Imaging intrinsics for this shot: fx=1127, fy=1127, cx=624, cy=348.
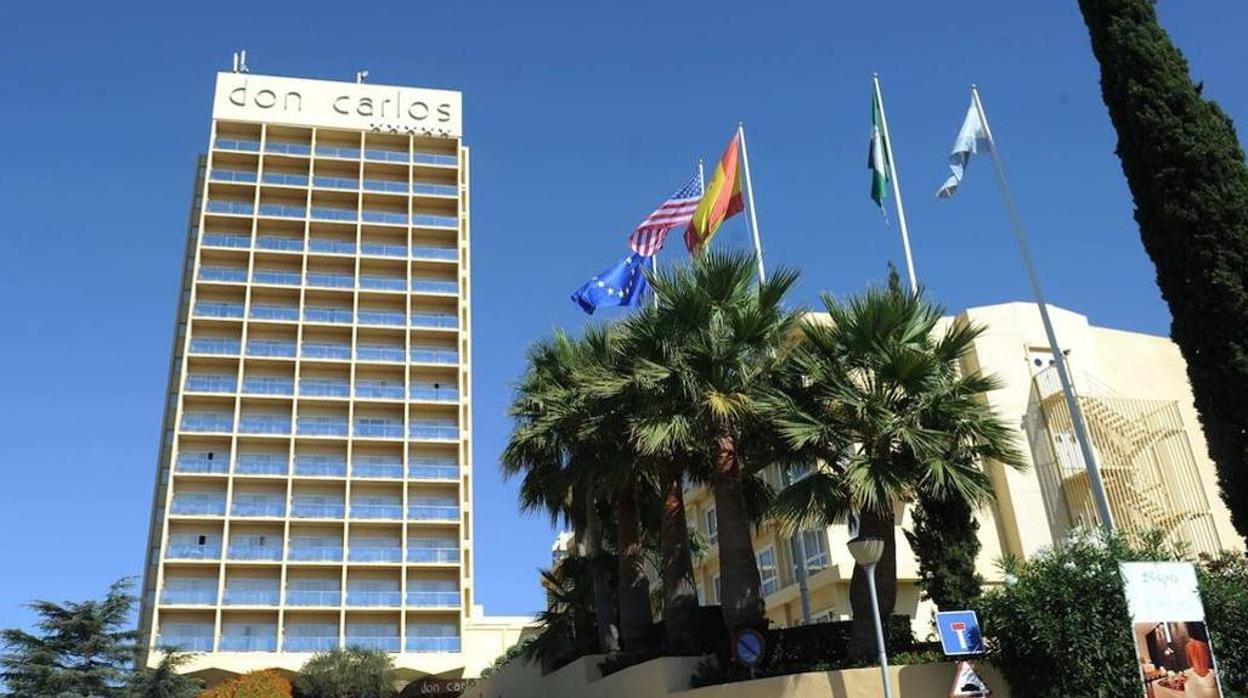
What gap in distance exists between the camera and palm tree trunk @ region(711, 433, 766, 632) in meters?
20.8

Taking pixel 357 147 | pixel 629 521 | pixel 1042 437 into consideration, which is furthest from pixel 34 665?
pixel 357 147

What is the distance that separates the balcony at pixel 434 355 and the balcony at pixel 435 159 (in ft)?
48.0

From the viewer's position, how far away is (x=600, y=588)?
27.3 metres

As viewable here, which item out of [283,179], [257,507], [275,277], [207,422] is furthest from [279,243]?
[257,507]

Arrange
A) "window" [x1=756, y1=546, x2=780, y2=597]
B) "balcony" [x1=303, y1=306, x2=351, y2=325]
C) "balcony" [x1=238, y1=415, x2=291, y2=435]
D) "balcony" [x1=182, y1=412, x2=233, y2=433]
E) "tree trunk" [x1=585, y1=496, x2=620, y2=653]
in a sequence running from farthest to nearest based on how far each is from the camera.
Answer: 1. "balcony" [x1=303, y1=306, x2=351, y2=325]
2. "balcony" [x1=238, y1=415, x2=291, y2=435]
3. "balcony" [x1=182, y1=412, x2=233, y2=433]
4. "window" [x1=756, y1=546, x2=780, y2=597]
5. "tree trunk" [x1=585, y1=496, x2=620, y2=653]

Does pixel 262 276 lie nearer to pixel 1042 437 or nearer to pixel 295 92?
pixel 295 92

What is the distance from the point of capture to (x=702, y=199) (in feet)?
97.5

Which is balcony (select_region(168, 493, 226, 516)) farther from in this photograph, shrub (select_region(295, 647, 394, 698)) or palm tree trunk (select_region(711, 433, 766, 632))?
palm tree trunk (select_region(711, 433, 766, 632))

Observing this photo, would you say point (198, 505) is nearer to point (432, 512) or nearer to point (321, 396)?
point (321, 396)

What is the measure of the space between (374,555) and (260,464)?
9.25 metres

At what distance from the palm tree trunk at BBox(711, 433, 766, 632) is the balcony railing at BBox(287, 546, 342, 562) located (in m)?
51.5

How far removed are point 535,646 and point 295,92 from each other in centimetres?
6149

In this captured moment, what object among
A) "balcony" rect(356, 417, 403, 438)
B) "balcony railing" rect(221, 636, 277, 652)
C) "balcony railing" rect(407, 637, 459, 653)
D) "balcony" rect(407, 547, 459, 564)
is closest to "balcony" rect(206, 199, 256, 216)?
"balcony" rect(356, 417, 403, 438)

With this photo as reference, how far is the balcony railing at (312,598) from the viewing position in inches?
2638
